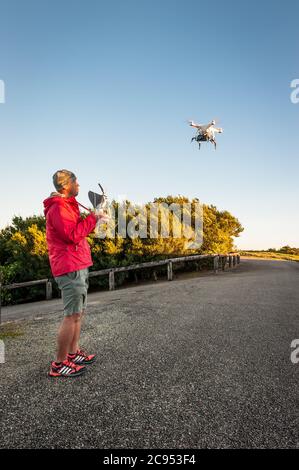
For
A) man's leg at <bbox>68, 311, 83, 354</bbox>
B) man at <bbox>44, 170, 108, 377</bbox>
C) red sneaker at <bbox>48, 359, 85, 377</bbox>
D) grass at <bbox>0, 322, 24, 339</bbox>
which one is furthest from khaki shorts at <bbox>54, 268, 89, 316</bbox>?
grass at <bbox>0, 322, 24, 339</bbox>

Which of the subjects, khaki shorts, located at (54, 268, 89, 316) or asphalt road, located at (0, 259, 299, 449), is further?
khaki shorts, located at (54, 268, 89, 316)

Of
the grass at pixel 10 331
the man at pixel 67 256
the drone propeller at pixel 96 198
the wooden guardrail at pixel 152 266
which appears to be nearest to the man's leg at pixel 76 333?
the man at pixel 67 256

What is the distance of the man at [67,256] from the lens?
3.11m

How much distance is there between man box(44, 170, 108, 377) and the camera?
311cm

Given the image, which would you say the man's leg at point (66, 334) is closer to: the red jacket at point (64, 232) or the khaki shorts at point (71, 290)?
the khaki shorts at point (71, 290)

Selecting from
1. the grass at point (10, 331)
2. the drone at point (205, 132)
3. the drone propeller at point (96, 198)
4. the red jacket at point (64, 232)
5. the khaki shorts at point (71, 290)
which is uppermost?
the drone at point (205, 132)

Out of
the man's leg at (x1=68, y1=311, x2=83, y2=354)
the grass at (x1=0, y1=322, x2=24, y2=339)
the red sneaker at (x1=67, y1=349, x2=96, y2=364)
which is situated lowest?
the grass at (x1=0, y1=322, x2=24, y2=339)

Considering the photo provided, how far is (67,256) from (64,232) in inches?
11.2

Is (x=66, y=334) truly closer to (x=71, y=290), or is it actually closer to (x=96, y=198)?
(x=71, y=290)

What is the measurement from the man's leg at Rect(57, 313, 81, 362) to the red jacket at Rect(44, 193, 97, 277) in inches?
19.3

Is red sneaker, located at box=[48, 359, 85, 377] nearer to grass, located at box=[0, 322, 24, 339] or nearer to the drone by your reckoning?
grass, located at box=[0, 322, 24, 339]

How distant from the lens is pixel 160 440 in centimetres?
217

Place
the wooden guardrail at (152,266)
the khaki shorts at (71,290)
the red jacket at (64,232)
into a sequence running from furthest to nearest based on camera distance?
the wooden guardrail at (152,266), the khaki shorts at (71,290), the red jacket at (64,232)
